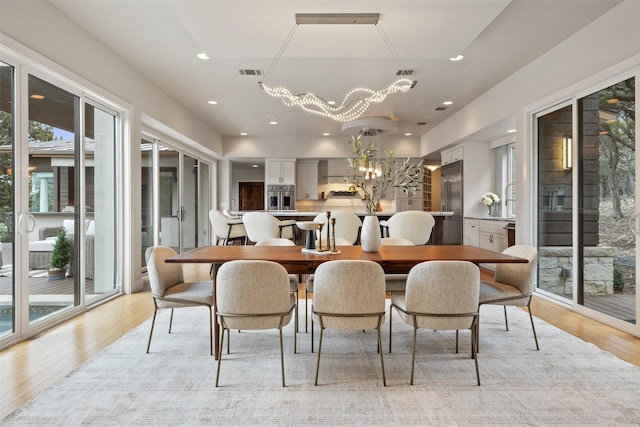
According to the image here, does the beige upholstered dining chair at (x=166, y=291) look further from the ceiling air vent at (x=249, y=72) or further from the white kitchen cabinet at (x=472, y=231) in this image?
the white kitchen cabinet at (x=472, y=231)

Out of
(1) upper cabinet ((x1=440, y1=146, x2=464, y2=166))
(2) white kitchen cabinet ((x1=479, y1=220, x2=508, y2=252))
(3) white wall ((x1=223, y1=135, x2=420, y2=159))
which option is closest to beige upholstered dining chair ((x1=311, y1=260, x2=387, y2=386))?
(2) white kitchen cabinet ((x1=479, y1=220, x2=508, y2=252))

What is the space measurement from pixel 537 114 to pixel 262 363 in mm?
4196

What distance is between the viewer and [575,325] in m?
3.26

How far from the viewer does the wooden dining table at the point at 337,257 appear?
7.91 feet

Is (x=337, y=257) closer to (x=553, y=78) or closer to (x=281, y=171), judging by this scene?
(x=553, y=78)

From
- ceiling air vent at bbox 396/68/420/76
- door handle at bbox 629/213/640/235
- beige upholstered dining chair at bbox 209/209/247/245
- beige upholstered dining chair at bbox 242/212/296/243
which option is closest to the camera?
door handle at bbox 629/213/640/235

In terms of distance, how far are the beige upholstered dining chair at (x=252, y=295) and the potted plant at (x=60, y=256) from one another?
217 centimetres

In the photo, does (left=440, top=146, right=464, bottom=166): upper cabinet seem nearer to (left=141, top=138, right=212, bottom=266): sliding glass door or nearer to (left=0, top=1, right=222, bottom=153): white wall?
(left=0, top=1, right=222, bottom=153): white wall

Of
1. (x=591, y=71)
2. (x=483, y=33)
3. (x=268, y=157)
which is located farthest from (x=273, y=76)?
(x=268, y=157)

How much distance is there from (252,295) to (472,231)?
5471 millimetres

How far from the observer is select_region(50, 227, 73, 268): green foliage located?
333 cm

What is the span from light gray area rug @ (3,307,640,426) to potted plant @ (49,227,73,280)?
1.11 metres

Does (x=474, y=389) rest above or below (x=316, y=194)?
below

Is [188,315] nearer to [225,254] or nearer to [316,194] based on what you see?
[225,254]
